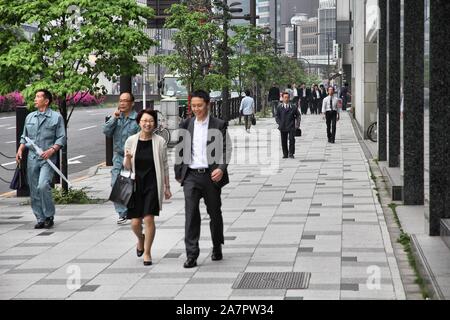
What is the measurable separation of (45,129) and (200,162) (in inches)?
158

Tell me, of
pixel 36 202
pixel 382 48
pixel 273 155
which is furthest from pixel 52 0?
pixel 273 155

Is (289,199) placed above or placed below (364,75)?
below

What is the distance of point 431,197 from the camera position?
11039 millimetres

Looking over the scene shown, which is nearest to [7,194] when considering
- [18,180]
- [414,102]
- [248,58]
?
[18,180]

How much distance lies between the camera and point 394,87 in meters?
18.9

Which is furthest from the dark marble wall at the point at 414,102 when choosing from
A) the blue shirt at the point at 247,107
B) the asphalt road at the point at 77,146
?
the blue shirt at the point at 247,107

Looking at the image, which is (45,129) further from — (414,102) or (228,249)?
(414,102)

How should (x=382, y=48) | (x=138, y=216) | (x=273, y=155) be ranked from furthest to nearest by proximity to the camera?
(x=273, y=155) → (x=382, y=48) → (x=138, y=216)

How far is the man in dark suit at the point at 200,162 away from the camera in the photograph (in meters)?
10.0

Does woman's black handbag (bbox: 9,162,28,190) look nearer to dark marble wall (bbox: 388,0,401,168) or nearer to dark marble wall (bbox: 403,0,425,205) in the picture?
dark marble wall (bbox: 403,0,425,205)

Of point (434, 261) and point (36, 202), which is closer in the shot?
point (434, 261)

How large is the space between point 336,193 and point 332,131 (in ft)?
49.1

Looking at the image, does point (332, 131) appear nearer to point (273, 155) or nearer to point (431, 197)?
point (273, 155)

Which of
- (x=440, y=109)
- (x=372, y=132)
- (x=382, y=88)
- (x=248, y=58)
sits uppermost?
(x=248, y=58)
